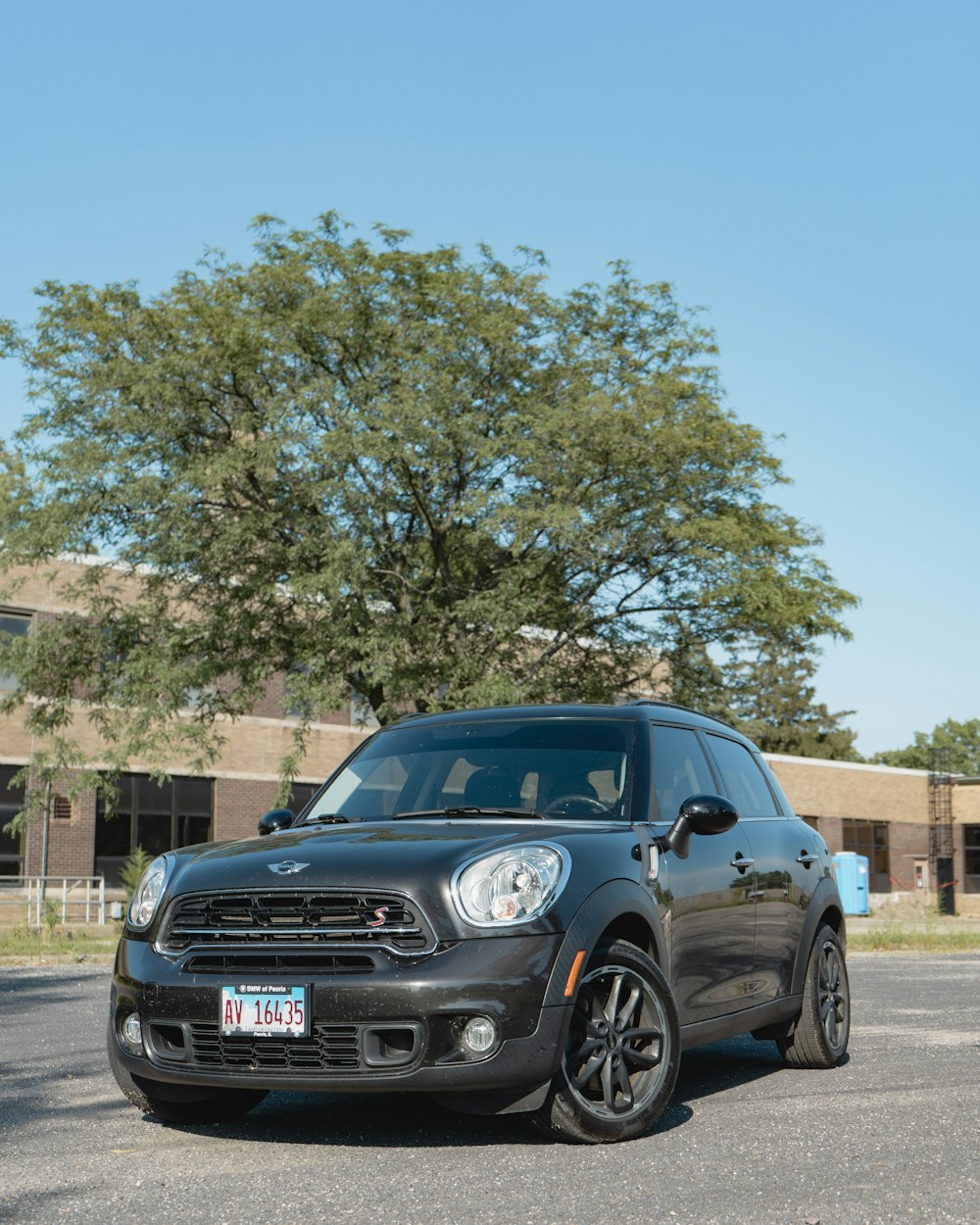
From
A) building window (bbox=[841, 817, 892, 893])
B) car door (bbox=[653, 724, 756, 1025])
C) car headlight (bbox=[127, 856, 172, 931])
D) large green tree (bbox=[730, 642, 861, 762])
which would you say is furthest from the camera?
large green tree (bbox=[730, 642, 861, 762])

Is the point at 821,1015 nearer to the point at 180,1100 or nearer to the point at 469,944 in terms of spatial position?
the point at 469,944

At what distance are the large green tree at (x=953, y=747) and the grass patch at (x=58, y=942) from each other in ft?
358

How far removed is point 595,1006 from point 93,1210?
A: 196cm

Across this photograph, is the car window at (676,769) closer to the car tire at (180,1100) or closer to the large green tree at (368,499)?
the car tire at (180,1100)

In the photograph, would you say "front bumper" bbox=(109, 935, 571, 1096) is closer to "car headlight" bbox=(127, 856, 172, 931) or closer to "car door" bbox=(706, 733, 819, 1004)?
"car headlight" bbox=(127, 856, 172, 931)

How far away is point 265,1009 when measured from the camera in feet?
18.2

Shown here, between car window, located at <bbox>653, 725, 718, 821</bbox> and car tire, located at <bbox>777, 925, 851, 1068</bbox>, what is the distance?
1.31 metres

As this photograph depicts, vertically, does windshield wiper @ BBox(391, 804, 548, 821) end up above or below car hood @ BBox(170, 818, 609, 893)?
above

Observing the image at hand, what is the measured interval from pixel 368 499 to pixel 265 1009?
60.8ft

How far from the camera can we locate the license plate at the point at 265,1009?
18.0 ft

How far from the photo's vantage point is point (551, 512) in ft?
76.4

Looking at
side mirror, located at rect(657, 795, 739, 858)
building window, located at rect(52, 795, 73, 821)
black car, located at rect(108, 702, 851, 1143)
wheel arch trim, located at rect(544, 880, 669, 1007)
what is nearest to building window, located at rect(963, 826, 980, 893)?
building window, located at rect(52, 795, 73, 821)

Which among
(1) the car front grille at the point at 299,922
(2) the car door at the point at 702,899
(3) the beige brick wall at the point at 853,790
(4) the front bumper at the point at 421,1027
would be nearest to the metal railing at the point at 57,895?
(3) the beige brick wall at the point at 853,790

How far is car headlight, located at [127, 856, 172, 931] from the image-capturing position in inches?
242
